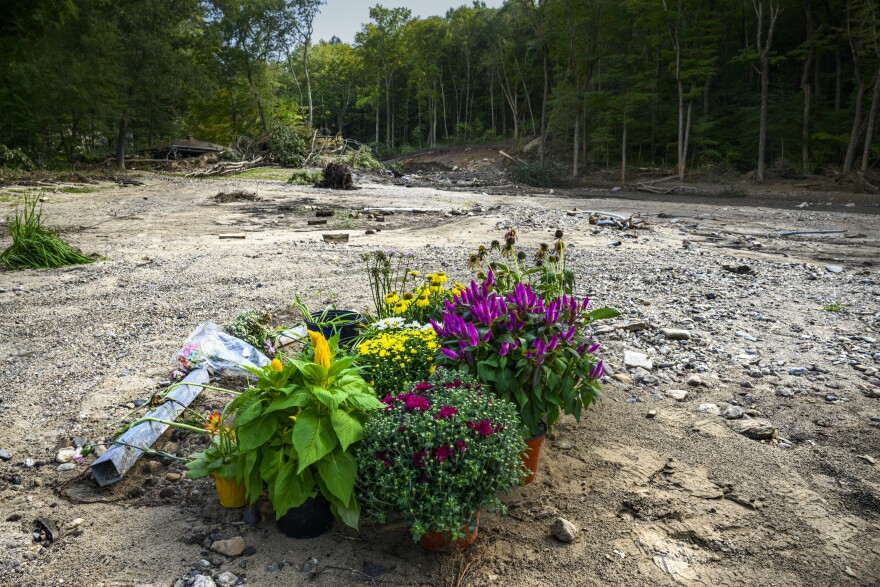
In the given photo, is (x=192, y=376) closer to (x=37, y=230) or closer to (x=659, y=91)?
(x=37, y=230)

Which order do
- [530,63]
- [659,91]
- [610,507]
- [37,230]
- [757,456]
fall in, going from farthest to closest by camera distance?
1. [530,63]
2. [659,91]
3. [37,230]
4. [757,456]
5. [610,507]

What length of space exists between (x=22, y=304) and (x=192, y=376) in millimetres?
3409

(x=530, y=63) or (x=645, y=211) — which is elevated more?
(x=530, y=63)

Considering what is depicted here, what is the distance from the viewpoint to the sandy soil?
7.22 feet

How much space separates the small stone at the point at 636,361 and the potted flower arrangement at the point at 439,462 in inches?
89.0

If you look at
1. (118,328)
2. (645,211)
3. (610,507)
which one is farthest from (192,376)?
(645,211)

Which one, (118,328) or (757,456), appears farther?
(118,328)

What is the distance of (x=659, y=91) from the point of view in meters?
26.7

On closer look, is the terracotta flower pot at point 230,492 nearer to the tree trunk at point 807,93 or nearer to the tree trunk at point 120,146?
the tree trunk at point 120,146

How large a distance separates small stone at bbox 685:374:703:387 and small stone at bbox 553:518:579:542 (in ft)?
6.24

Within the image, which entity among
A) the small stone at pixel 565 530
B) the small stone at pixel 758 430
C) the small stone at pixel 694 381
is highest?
the small stone at pixel 694 381

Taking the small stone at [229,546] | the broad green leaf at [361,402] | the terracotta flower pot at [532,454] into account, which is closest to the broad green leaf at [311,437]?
the broad green leaf at [361,402]

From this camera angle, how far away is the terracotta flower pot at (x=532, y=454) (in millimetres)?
2586

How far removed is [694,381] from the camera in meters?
3.87
